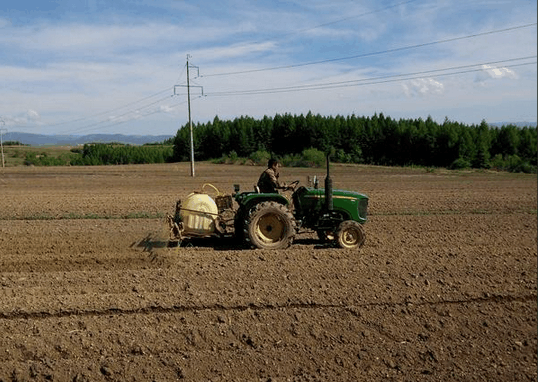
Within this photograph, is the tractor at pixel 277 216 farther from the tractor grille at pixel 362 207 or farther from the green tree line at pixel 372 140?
the green tree line at pixel 372 140

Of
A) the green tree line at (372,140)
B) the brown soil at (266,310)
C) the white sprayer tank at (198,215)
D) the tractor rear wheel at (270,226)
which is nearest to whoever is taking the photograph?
the brown soil at (266,310)

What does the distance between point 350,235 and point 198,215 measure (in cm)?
256

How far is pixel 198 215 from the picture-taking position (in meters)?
8.98

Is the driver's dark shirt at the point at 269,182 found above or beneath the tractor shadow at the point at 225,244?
above

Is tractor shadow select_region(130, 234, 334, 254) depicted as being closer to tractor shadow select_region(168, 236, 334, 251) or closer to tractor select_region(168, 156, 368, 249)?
tractor shadow select_region(168, 236, 334, 251)

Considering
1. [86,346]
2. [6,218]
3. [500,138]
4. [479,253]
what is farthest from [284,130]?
[86,346]

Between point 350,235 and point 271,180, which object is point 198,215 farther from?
point 350,235

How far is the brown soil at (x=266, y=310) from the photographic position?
16.4 ft

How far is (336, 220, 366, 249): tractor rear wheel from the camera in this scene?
356 inches

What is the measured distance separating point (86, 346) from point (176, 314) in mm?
1011

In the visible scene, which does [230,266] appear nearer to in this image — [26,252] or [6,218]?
[26,252]

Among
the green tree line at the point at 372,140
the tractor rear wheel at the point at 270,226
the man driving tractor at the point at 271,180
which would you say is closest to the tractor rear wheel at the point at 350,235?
the tractor rear wheel at the point at 270,226

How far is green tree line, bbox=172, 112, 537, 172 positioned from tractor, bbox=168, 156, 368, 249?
2889cm

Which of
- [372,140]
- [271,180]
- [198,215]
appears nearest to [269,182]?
[271,180]
